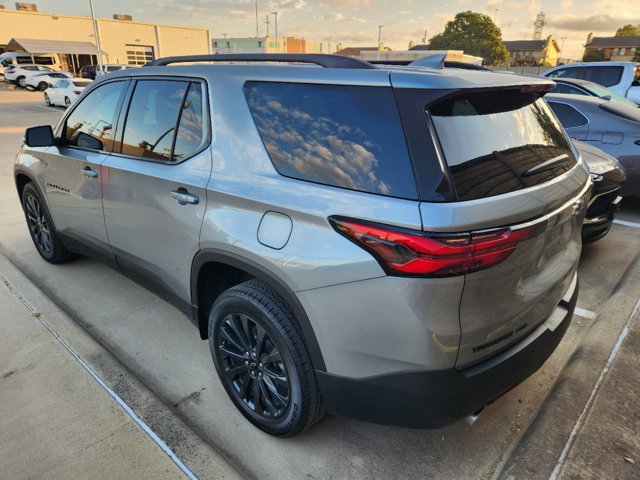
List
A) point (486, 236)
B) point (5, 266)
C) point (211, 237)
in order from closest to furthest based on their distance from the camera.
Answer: point (486, 236), point (211, 237), point (5, 266)

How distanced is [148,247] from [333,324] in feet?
5.01

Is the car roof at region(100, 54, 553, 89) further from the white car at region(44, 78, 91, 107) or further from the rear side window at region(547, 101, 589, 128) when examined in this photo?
the white car at region(44, 78, 91, 107)

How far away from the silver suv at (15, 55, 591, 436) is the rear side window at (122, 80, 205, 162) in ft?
0.06

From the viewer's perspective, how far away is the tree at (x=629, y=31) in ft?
305

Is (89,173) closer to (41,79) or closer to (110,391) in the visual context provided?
(110,391)

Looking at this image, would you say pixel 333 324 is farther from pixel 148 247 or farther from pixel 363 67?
pixel 148 247

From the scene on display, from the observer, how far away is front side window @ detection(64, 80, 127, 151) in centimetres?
312

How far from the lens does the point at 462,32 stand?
224 ft

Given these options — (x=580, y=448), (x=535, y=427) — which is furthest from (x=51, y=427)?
(x=580, y=448)

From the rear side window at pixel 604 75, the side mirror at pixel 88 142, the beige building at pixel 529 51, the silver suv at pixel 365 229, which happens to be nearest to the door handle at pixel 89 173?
the side mirror at pixel 88 142

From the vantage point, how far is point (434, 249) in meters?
1.57

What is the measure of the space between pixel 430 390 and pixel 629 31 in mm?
119807

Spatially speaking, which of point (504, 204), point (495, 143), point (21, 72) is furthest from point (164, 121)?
point (21, 72)

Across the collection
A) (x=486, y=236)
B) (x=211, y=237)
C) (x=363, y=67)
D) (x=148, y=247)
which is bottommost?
(x=148, y=247)
